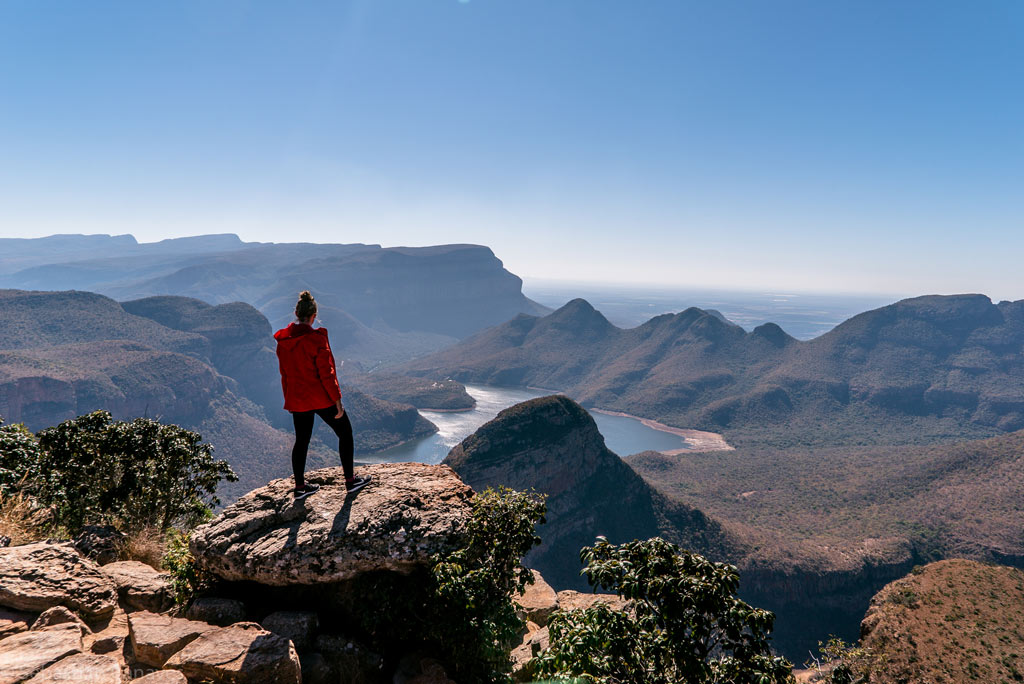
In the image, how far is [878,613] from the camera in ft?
113

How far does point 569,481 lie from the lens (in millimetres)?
74875

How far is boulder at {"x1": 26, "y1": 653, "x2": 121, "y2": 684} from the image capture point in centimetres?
411

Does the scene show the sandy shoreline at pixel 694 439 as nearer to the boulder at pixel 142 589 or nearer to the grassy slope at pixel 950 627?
the grassy slope at pixel 950 627

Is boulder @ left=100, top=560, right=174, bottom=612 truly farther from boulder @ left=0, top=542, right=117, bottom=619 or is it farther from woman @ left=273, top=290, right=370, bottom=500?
woman @ left=273, top=290, right=370, bottom=500

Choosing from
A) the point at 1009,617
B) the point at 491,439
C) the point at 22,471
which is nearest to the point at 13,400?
the point at 491,439

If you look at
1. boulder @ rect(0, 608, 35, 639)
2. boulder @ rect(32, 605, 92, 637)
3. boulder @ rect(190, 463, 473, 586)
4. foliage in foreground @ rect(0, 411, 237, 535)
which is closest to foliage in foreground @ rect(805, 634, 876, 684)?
boulder @ rect(190, 463, 473, 586)

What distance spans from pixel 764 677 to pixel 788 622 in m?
75.7

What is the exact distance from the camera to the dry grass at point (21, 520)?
765 centimetres

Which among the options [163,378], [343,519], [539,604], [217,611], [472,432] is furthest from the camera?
[472,432]

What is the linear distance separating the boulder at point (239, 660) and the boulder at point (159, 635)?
0.56 ft

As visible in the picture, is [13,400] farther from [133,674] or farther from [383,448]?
[133,674]

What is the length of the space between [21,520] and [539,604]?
1094cm

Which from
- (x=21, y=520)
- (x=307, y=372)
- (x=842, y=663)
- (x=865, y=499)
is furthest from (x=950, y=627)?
(x=865, y=499)

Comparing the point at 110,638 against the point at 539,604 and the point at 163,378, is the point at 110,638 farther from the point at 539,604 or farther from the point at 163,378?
the point at 163,378
